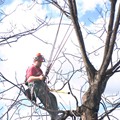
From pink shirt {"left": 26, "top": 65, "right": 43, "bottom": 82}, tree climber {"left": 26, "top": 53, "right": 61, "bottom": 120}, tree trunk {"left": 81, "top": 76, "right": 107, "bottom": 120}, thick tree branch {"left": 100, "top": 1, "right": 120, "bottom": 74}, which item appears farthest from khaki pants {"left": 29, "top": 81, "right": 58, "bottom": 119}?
thick tree branch {"left": 100, "top": 1, "right": 120, "bottom": 74}

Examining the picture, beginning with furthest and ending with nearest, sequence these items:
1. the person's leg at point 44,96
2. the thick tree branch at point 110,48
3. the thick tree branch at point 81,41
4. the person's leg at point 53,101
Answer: the person's leg at point 53,101 < the person's leg at point 44,96 < the thick tree branch at point 81,41 < the thick tree branch at point 110,48

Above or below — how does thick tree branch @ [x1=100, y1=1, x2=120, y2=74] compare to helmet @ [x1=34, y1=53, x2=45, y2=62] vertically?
below

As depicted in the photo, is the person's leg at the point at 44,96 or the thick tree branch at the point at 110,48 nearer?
the thick tree branch at the point at 110,48

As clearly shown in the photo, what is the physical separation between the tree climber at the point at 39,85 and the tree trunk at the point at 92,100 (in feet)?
2.83

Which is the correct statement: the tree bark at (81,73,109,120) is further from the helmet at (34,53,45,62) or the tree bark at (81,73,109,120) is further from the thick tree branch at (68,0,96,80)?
the helmet at (34,53,45,62)

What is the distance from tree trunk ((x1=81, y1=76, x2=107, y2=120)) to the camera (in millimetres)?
4457

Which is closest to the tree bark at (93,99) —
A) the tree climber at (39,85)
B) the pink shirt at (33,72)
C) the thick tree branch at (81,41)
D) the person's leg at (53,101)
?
the thick tree branch at (81,41)

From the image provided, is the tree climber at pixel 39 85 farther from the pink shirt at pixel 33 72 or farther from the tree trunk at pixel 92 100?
the tree trunk at pixel 92 100

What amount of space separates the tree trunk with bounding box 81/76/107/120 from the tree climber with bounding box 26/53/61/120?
863mm

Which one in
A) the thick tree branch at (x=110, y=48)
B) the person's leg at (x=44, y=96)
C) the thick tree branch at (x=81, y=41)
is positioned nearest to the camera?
the thick tree branch at (x=110, y=48)

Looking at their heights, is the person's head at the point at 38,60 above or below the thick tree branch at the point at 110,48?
above

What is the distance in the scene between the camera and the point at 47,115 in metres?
4.84

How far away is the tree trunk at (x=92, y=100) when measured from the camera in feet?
14.6

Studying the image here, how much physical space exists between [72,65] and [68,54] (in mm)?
533
